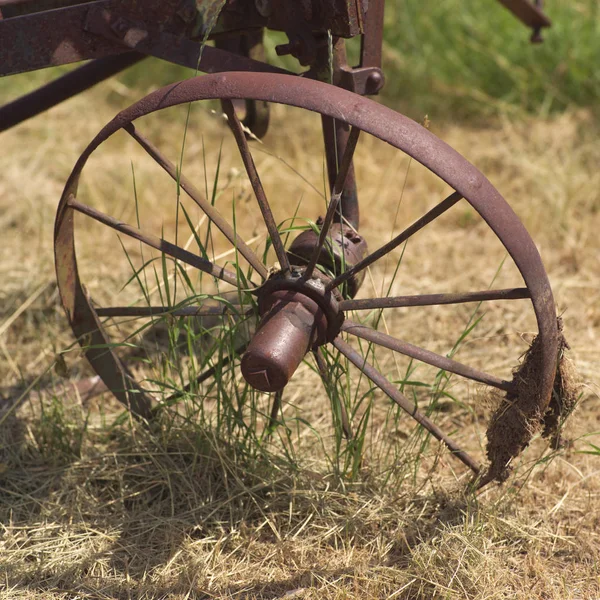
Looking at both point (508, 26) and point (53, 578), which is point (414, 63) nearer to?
point (508, 26)

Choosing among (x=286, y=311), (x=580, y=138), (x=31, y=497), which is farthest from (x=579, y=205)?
(x=31, y=497)

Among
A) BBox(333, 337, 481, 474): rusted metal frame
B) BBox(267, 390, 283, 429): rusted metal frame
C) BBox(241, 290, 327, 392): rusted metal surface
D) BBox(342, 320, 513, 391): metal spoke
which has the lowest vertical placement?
BBox(267, 390, 283, 429): rusted metal frame

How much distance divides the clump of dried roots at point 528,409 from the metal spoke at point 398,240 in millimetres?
341

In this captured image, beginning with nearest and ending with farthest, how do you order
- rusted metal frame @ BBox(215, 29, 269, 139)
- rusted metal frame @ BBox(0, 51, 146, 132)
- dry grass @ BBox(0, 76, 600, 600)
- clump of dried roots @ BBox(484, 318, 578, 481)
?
1. clump of dried roots @ BBox(484, 318, 578, 481)
2. dry grass @ BBox(0, 76, 600, 600)
3. rusted metal frame @ BBox(0, 51, 146, 132)
4. rusted metal frame @ BBox(215, 29, 269, 139)

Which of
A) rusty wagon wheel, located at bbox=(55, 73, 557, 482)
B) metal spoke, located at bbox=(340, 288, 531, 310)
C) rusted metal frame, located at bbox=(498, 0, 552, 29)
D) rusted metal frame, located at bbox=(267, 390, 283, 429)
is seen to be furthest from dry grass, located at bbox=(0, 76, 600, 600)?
rusted metal frame, located at bbox=(498, 0, 552, 29)

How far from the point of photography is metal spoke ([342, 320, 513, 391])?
1754mm

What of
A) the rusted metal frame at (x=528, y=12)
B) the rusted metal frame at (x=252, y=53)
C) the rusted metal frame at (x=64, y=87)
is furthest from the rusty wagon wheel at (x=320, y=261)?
the rusted metal frame at (x=528, y=12)

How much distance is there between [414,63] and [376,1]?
2547 millimetres

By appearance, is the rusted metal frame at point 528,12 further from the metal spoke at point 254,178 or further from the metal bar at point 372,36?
the metal spoke at point 254,178

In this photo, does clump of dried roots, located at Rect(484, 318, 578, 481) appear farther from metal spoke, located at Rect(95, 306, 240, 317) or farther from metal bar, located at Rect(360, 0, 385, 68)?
metal bar, located at Rect(360, 0, 385, 68)

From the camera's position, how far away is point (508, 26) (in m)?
4.21

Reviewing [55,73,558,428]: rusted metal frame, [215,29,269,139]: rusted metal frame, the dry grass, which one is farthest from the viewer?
[215,29,269,139]: rusted metal frame

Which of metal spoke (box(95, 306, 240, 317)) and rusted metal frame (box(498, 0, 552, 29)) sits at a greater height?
rusted metal frame (box(498, 0, 552, 29))

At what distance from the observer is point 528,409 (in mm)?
1713
